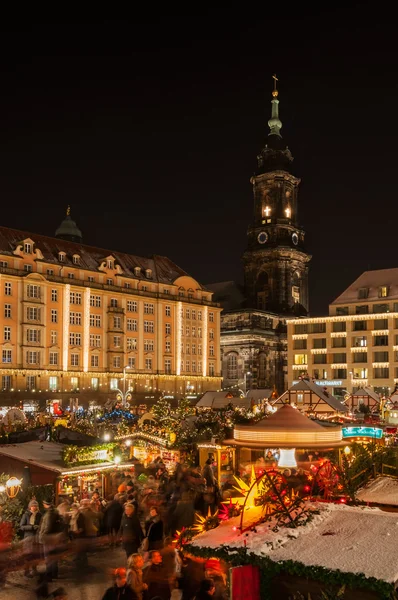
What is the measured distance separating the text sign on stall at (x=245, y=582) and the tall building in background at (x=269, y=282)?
87087 mm

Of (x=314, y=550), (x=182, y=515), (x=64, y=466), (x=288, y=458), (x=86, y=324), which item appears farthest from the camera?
(x=86, y=324)

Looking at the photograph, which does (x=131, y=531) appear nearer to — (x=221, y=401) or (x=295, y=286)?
(x=221, y=401)

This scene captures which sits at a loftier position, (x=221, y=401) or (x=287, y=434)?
(x=287, y=434)

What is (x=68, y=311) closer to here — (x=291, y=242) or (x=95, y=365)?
(x=95, y=365)

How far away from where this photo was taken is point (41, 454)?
18.2 meters

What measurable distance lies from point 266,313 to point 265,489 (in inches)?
3443

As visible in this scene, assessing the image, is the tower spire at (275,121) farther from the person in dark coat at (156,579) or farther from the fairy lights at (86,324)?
the person in dark coat at (156,579)

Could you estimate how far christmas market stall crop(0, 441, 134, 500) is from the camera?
55.4ft

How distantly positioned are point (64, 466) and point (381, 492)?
8.77 metres

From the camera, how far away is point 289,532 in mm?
8156

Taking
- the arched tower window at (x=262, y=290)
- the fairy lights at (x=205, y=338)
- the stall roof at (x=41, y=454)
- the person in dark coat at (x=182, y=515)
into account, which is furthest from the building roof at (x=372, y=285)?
the person in dark coat at (x=182, y=515)

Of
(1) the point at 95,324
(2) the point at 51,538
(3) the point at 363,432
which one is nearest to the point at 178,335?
(1) the point at 95,324

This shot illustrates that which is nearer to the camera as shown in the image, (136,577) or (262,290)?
(136,577)

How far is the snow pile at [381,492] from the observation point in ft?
35.3
